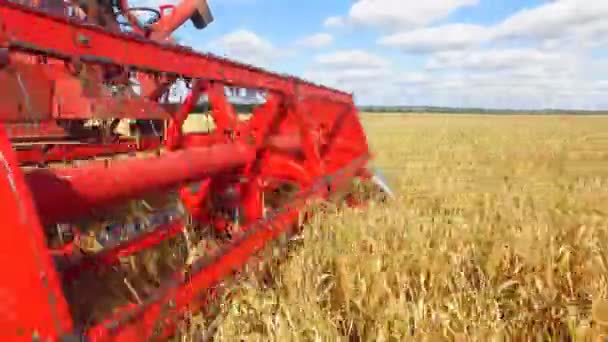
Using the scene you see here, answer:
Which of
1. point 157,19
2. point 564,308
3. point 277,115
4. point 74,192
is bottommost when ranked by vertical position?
point 564,308

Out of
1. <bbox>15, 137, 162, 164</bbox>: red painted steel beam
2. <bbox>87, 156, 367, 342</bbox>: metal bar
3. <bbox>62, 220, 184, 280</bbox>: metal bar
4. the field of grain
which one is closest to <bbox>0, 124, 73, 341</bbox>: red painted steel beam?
<bbox>87, 156, 367, 342</bbox>: metal bar

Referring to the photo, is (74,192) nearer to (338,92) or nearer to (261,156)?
(261,156)

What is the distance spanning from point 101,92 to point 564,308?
304 centimetres

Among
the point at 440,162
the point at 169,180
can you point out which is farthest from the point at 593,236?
the point at 440,162

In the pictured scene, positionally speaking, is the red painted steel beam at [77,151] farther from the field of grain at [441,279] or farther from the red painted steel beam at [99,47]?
the field of grain at [441,279]

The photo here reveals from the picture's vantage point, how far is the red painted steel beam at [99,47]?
1286 millimetres

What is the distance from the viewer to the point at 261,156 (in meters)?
3.60

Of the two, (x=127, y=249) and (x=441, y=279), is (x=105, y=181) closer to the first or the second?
(x=127, y=249)

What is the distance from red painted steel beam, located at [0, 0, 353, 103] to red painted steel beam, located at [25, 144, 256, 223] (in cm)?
38

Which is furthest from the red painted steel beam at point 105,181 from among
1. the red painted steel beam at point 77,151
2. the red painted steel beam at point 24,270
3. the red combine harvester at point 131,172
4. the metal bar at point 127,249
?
the red painted steel beam at point 77,151

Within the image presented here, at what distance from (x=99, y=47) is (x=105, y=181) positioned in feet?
1.52

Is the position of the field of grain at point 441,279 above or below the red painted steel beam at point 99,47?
below

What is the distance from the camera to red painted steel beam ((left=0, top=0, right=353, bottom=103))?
1286mm

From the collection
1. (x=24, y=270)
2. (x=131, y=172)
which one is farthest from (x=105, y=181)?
(x=24, y=270)
